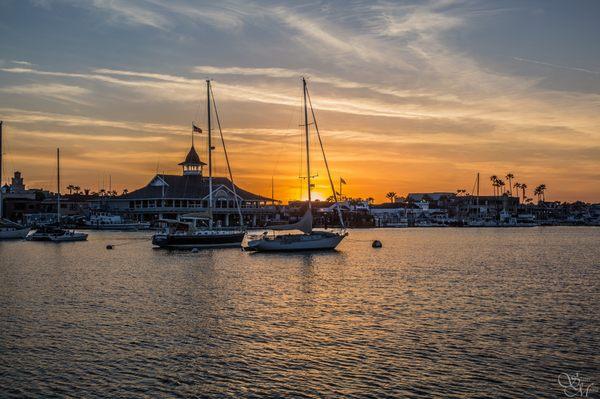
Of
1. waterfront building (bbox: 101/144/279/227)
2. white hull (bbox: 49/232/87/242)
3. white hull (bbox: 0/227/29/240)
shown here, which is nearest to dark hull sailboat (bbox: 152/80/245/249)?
white hull (bbox: 49/232/87/242)

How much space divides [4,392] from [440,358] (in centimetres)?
1596

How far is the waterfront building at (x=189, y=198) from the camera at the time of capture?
489 feet

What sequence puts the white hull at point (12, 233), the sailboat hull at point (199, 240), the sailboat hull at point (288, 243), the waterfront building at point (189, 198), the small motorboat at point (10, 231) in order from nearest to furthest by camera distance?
the sailboat hull at point (288, 243)
the sailboat hull at point (199, 240)
the white hull at point (12, 233)
the small motorboat at point (10, 231)
the waterfront building at point (189, 198)

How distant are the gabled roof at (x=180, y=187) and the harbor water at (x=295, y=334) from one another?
100402 mm

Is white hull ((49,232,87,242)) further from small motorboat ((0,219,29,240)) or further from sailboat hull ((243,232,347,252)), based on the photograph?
sailboat hull ((243,232,347,252))

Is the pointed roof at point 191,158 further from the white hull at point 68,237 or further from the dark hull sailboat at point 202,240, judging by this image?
the dark hull sailboat at point 202,240

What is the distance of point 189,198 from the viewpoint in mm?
149500

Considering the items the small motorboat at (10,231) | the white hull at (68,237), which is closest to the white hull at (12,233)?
the small motorboat at (10,231)

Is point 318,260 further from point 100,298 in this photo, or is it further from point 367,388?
point 367,388

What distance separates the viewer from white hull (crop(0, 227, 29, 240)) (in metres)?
109

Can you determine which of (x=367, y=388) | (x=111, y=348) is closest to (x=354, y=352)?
(x=367, y=388)

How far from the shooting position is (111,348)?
79.9 feet

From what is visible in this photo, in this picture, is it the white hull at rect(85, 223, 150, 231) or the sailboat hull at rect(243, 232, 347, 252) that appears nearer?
the sailboat hull at rect(243, 232, 347, 252)

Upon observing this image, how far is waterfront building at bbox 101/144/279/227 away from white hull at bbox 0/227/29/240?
4100 cm
